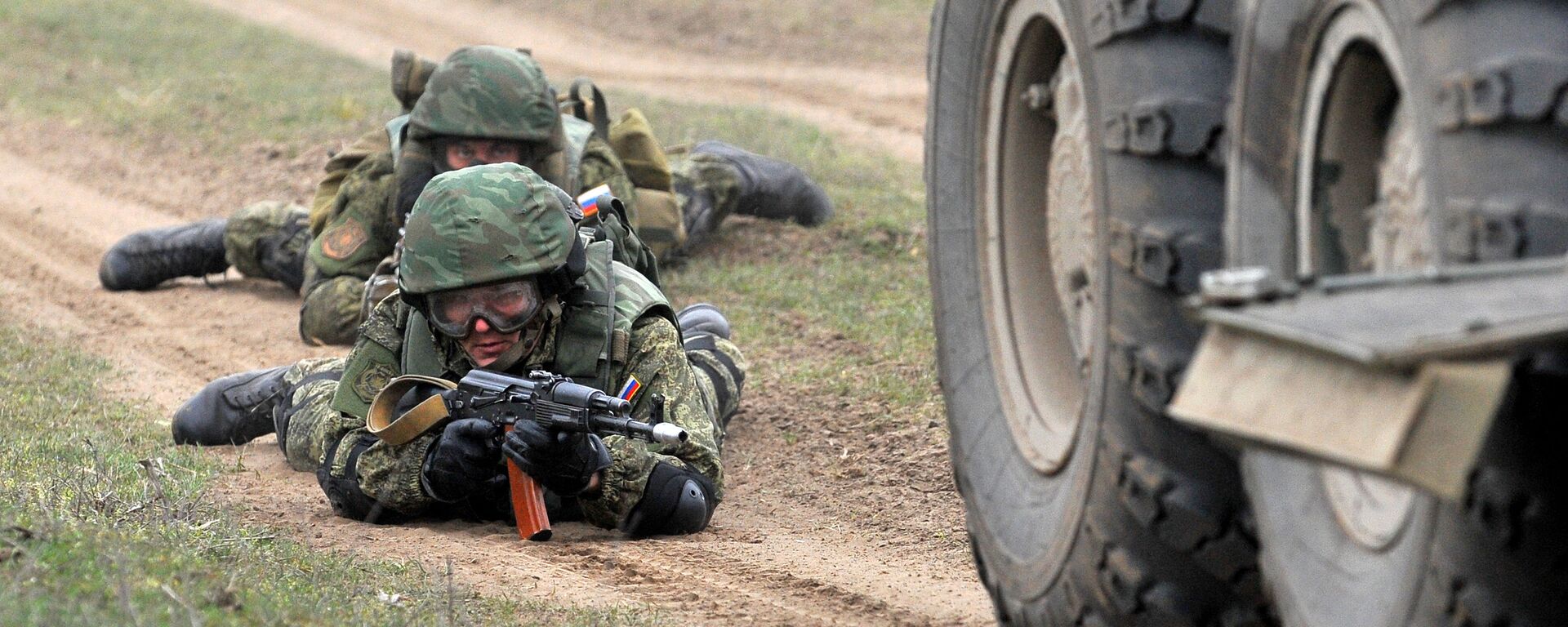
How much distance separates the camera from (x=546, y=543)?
16.1ft

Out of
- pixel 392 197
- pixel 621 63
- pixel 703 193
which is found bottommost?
pixel 703 193

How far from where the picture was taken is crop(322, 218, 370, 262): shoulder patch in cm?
797

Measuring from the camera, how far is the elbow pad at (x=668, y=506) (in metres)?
4.91

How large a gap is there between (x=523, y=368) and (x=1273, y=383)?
349cm

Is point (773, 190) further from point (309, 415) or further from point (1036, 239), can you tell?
point (1036, 239)

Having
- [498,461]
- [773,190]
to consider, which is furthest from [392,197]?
[498,461]

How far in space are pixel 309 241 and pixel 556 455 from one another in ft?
15.7

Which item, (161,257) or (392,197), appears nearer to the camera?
(392,197)

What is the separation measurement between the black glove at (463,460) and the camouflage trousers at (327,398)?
1.36 ft

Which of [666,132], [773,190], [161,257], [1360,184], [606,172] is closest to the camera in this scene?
[1360,184]

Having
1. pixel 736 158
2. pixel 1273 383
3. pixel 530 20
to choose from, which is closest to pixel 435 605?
pixel 1273 383

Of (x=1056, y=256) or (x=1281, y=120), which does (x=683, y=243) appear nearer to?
(x=1056, y=256)

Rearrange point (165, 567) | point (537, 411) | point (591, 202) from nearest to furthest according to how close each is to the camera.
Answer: point (165, 567) < point (537, 411) < point (591, 202)

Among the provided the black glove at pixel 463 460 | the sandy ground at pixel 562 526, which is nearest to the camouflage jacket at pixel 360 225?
the sandy ground at pixel 562 526
